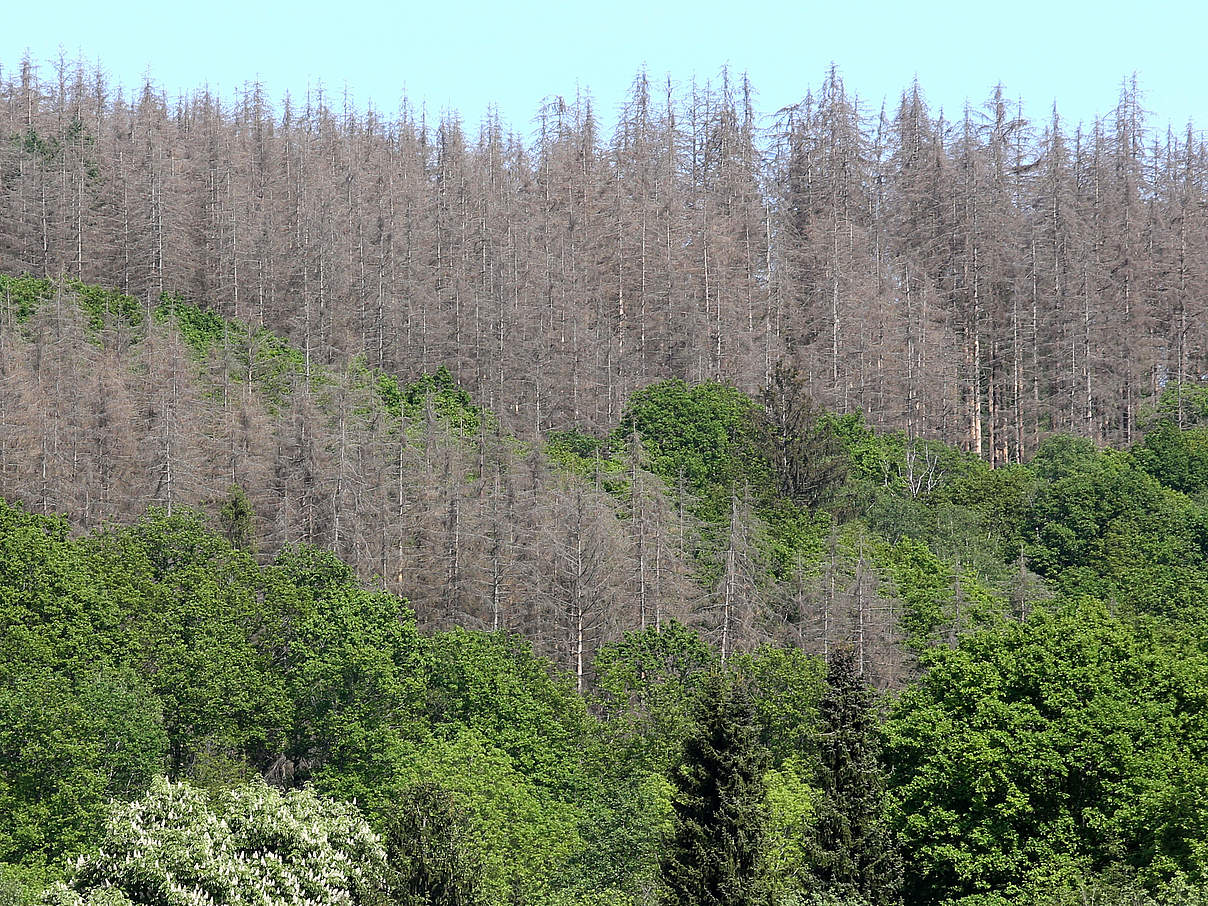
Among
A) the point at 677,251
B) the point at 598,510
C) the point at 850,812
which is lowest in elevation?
the point at 850,812

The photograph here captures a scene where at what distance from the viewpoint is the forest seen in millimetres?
45906

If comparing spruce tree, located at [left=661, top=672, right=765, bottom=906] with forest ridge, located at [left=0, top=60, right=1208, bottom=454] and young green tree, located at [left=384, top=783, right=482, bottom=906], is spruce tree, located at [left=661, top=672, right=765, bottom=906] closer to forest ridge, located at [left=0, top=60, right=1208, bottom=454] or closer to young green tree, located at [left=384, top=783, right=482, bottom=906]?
young green tree, located at [left=384, top=783, right=482, bottom=906]

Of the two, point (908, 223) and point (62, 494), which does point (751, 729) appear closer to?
point (62, 494)

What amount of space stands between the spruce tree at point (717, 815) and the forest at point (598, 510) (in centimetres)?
14

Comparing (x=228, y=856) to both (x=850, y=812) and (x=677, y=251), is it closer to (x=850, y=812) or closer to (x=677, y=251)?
(x=850, y=812)

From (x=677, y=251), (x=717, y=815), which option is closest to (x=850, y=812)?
(x=717, y=815)

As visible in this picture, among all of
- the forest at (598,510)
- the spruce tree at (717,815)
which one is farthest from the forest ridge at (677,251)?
the spruce tree at (717,815)

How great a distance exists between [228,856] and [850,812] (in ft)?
55.5

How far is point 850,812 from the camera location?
44000mm

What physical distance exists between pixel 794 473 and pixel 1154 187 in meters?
72.7

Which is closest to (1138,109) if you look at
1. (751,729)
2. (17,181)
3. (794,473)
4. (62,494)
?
(794,473)

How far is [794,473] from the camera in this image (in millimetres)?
91312

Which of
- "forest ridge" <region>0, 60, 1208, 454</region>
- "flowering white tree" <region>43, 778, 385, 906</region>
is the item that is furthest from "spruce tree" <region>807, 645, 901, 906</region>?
"forest ridge" <region>0, 60, 1208, 454</region>

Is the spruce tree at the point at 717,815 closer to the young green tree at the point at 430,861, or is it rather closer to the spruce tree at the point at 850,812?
the spruce tree at the point at 850,812
